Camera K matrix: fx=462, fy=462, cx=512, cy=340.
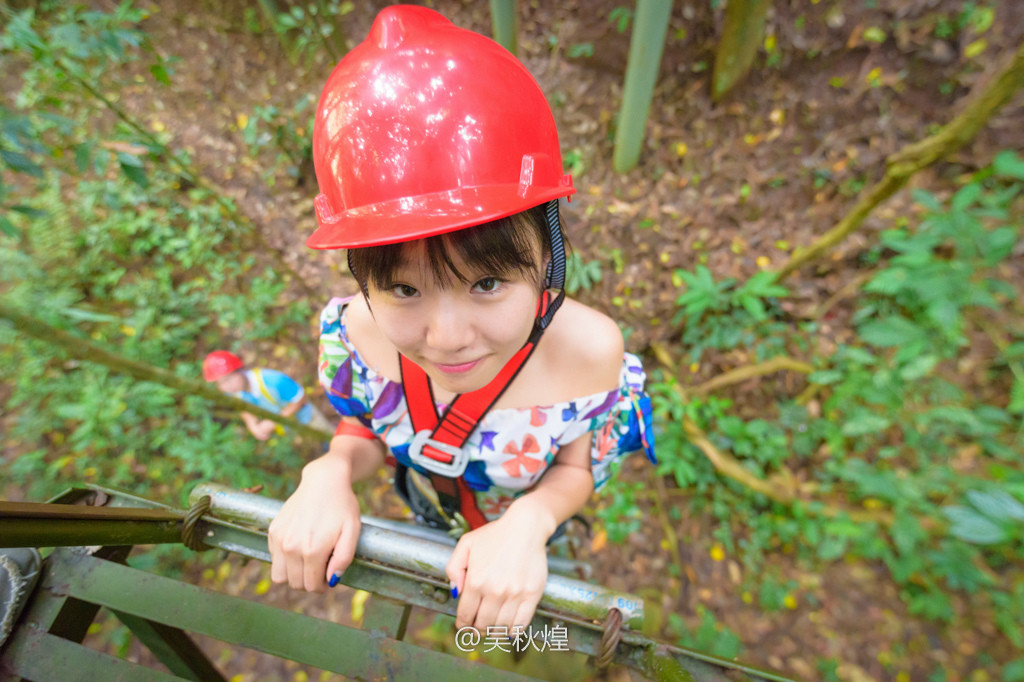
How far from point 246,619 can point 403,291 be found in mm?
835

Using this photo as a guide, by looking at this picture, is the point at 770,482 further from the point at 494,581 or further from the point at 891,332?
the point at 494,581

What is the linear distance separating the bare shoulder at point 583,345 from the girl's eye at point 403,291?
1.78 feet

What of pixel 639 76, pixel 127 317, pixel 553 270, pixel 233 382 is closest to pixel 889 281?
pixel 639 76

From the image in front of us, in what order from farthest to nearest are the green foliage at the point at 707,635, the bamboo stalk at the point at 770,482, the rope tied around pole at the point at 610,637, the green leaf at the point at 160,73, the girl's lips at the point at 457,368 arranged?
the bamboo stalk at the point at 770,482
the green foliage at the point at 707,635
the green leaf at the point at 160,73
the girl's lips at the point at 457,368
the rope tied around pole at the point at 610,637

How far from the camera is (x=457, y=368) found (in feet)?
3.79

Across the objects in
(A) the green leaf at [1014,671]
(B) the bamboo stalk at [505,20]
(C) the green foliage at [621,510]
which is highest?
(B) the bamboo stalk at [505,20]

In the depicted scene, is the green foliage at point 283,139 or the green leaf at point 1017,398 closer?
the green leaf at point 1017,398

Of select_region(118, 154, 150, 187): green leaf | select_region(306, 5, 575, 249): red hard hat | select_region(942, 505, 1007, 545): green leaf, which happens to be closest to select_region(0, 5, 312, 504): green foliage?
select_region(118, 154, 150, 187): green leaf

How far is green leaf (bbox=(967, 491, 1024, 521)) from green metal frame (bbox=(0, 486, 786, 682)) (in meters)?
1.90

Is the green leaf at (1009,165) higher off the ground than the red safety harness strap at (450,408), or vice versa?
the green leaf at (1009,165)

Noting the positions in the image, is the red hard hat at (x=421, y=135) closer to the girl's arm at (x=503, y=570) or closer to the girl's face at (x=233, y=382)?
the girl's arm at (x=503, y=570)

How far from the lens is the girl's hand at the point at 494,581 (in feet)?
3.45

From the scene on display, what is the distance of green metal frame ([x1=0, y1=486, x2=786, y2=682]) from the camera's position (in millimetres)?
962

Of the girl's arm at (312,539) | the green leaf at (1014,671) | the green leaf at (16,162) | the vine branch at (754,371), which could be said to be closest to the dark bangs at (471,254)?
the girl's arm at (312,539)
